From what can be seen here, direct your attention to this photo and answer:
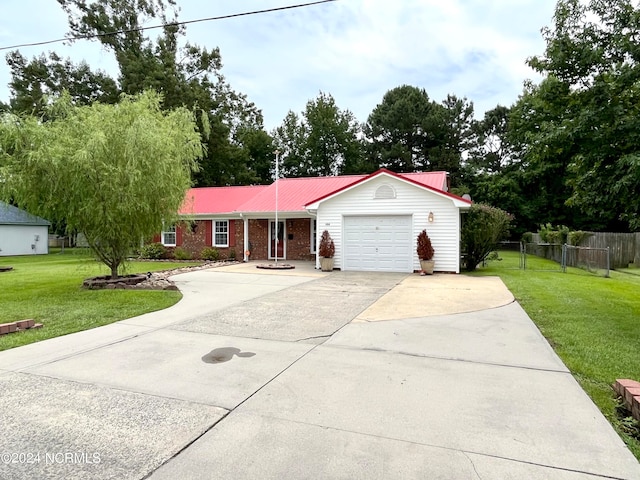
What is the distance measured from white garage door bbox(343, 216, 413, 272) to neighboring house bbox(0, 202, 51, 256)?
21.2m

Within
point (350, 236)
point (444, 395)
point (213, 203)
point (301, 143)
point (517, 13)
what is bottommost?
point (444, 395)

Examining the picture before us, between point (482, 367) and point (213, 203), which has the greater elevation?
point (213, 203)

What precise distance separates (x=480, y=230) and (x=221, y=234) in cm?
1288

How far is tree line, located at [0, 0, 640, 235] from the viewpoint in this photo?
6.42 metres

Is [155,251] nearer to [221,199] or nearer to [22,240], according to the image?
[221,199]

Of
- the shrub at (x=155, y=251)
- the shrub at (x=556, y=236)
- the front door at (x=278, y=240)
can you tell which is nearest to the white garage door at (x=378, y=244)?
the front door at (x=278, y=240)

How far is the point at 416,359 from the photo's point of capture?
4.79 meters

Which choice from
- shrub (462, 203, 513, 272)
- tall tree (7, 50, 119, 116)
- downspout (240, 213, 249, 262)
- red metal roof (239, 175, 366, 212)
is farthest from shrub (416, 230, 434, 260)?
tall tree (7, 50, 119, 116)

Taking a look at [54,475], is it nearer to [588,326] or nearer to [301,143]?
[588,326]

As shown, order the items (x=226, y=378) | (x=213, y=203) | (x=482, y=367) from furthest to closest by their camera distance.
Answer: (x=213, y=203), (x=482, y=367), (x=226, y=378)

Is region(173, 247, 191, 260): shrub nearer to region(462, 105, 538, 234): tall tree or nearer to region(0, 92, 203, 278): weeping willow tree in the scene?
region(0, 92, 203, 278): weeping willow tree

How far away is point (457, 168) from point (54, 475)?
4049 cm

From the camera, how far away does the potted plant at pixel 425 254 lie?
14.1 metres

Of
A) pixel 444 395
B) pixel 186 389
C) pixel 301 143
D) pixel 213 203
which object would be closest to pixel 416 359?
pixel 444 395
